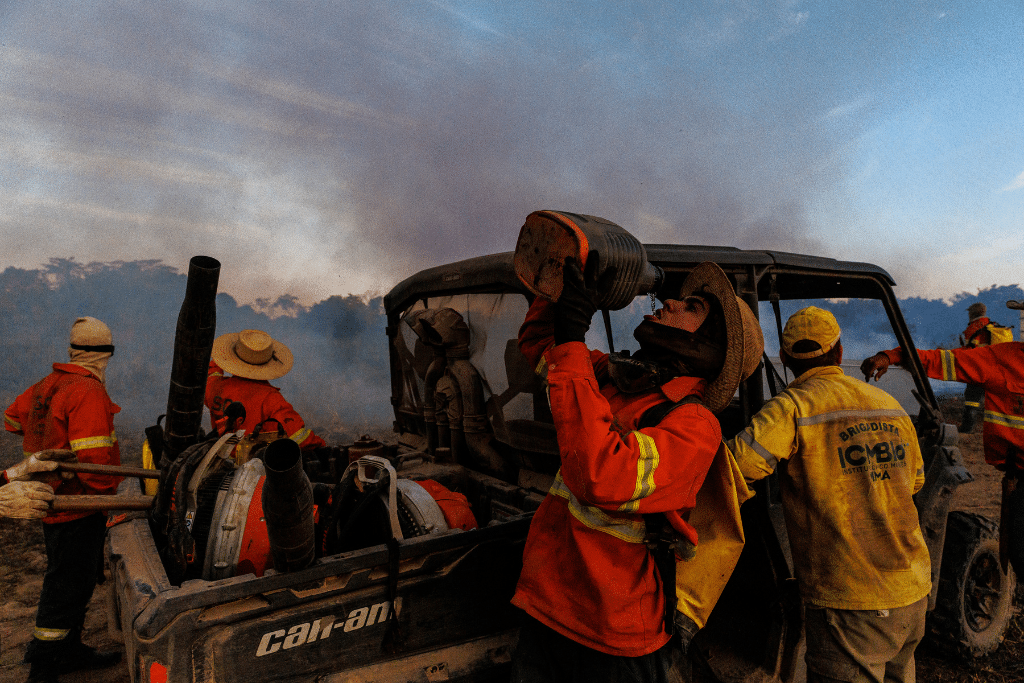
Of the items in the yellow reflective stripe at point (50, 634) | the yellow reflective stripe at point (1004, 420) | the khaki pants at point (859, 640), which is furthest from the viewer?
the yellow reflective stripe at point (1004, 420)

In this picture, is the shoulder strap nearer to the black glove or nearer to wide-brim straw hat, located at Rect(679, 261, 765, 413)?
wide-brim straw hat, located at Rect(679, 261, 765, 413)

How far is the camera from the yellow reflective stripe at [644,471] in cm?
168

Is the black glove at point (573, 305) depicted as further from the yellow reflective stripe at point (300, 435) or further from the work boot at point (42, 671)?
the work boot at point (42, 671)

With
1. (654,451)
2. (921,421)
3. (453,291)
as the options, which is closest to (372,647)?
(654,451)

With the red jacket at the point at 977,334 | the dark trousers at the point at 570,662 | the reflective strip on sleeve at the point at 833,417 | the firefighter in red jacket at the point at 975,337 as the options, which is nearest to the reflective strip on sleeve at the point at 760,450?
the reflective strip on sleeve at the point at 833,417

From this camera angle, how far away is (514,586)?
2.44 metres

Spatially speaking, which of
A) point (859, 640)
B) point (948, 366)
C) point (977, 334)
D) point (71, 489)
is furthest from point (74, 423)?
point (977, 334)

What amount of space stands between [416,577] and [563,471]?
806mm

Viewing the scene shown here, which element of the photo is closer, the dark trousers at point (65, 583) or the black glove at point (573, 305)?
the black glove at point (573, 305)

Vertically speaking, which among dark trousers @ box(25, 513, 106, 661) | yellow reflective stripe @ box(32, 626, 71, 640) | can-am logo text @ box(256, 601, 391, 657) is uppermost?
can-am logo text @ box(256, 601, 391, 657)

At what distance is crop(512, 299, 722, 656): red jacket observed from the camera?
1.69 meters

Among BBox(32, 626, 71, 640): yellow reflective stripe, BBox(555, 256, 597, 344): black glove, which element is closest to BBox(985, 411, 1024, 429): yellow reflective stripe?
BBox(555, 256, 597, 344): black glove

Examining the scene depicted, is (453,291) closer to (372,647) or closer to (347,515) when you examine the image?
(347,515)

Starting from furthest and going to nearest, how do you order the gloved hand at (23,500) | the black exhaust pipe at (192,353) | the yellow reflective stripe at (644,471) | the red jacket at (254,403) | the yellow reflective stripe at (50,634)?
1. the red jacket at (254,403)
2. the yellow reflective stripe at (50,634)
3. the gloved hand at (23,500)
4. the black exhaust pipe at (192,353)
5. the yellow reflective stripe at (644,471)
